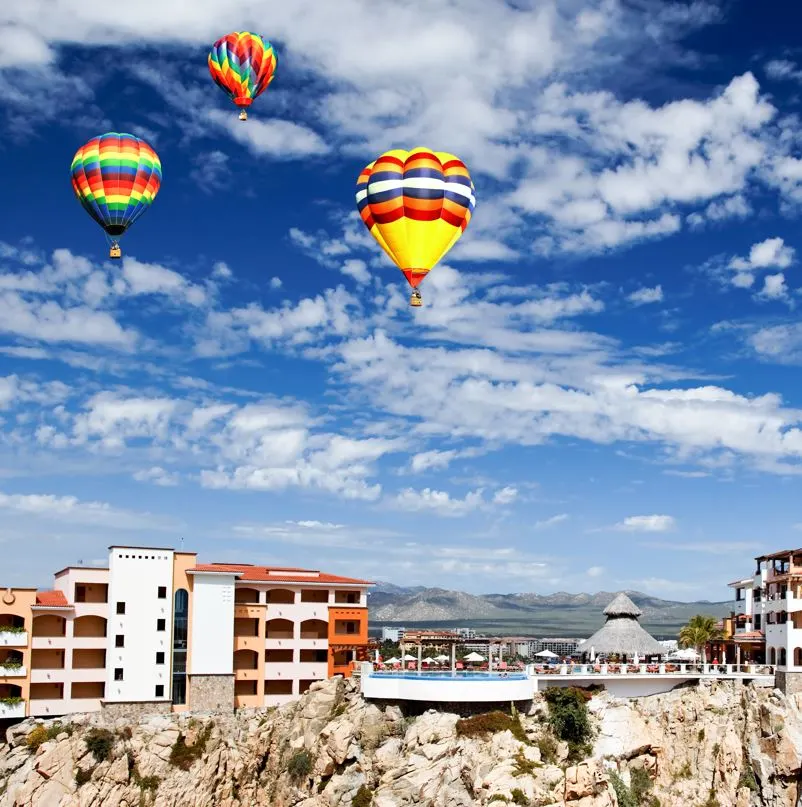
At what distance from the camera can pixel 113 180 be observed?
7569 centimetres

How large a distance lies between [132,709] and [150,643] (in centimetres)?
480

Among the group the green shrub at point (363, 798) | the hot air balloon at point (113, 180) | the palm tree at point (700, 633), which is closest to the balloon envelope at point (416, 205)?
the hot air balloon at point (113, 180)

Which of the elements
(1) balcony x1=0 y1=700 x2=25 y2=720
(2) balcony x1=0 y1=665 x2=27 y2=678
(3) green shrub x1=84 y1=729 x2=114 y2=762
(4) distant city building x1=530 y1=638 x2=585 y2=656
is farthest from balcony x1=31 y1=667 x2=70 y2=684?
(4) distant city building x1=530 y1=638 x2=585 y2=656

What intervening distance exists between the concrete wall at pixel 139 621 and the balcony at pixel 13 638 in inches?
234

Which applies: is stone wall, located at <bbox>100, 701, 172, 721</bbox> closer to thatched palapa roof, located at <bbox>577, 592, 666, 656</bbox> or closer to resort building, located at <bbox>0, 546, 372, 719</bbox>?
resort building, located at <bbox>0, 546, 372, 719</bbox>

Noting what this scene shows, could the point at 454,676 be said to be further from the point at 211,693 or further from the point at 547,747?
the point at 211,693

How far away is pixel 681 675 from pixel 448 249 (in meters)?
36.3

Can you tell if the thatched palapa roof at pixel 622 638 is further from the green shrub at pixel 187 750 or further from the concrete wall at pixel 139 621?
the concrete wall at pixel 139 621

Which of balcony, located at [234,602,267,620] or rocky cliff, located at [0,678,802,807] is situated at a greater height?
balcony, located at [234,602,267,620]

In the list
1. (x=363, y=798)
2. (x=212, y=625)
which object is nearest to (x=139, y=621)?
(x=212, y=625)

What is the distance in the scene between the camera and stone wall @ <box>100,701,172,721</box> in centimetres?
8050

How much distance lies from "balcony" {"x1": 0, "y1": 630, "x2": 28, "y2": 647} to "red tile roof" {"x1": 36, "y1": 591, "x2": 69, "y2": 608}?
2.54m

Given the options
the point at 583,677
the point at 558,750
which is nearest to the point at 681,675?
the point at 583,677

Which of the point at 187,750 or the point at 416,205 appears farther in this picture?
the point at 187,750
